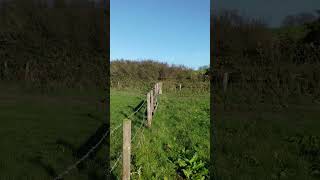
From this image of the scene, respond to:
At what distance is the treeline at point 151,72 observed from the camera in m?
47.0

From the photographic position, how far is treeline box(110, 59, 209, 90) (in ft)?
154

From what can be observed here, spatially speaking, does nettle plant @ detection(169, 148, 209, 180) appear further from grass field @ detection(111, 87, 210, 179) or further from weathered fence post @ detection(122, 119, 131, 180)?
weathered fence post @ detection(122, 119, 131, 180)

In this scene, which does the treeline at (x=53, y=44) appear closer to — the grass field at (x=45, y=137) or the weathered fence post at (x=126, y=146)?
the grass field at (x=45, y=137)

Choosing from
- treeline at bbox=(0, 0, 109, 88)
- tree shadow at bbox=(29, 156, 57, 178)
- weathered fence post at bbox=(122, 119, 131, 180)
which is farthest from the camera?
treeline at bbox=(0, 0, 109, 88)

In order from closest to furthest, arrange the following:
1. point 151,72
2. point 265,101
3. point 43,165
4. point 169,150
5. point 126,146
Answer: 1. point 126,146
2. point 43,165
3. point 169,150
4. point 265,101
5. point 151,72

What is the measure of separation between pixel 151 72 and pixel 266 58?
846 inches

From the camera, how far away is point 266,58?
32.7 metres

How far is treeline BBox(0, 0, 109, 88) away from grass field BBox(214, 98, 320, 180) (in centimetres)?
2195

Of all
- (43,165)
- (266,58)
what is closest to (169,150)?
(43,165)

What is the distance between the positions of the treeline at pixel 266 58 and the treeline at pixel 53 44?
12.0 meters

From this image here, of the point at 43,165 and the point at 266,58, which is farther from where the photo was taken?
the point at 266,58

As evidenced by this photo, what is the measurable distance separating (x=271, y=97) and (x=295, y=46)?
9.33 meters

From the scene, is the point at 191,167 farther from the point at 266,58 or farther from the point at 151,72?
the point at 151,72

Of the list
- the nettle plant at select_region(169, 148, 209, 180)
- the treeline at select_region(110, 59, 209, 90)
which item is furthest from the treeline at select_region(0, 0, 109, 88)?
the nettle plant at select_region(169, 148, 209, 180)
